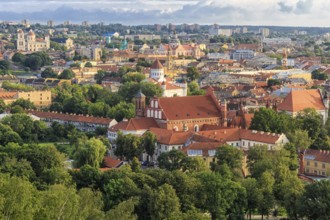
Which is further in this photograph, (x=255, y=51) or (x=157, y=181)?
(x=255, y=51)

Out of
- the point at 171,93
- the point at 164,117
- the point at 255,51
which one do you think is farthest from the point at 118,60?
the point at 164,117

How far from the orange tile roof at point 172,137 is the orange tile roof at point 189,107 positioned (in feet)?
8.33

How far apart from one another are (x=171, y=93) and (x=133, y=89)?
3457mm

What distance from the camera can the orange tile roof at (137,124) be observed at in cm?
4403

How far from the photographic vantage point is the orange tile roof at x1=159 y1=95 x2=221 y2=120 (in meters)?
44.8

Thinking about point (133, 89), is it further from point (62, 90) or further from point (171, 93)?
point (62, 90)

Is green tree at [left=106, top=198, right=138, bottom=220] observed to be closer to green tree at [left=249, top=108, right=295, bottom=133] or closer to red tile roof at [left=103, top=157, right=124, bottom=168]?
red tile roof at [left=103, top=157, right=124, bottom=168]

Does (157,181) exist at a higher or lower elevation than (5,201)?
lower

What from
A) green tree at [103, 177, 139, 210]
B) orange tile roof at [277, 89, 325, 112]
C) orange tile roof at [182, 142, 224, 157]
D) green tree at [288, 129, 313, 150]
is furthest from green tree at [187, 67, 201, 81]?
green tree at [103, 177, 139, 210]

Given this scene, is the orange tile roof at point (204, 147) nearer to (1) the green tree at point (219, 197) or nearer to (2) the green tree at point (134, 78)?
(1) the green tree at point (219, 197)

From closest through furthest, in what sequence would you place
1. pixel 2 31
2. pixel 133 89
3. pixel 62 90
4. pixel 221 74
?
pixel 133 89, pixel 62 90, pixel 221 74, pixel 2 31

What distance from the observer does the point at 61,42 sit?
15650cm

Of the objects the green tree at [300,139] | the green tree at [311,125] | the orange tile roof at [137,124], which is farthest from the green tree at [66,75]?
the green tree at [300,139]

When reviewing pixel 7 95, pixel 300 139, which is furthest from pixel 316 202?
pixel 7 95
